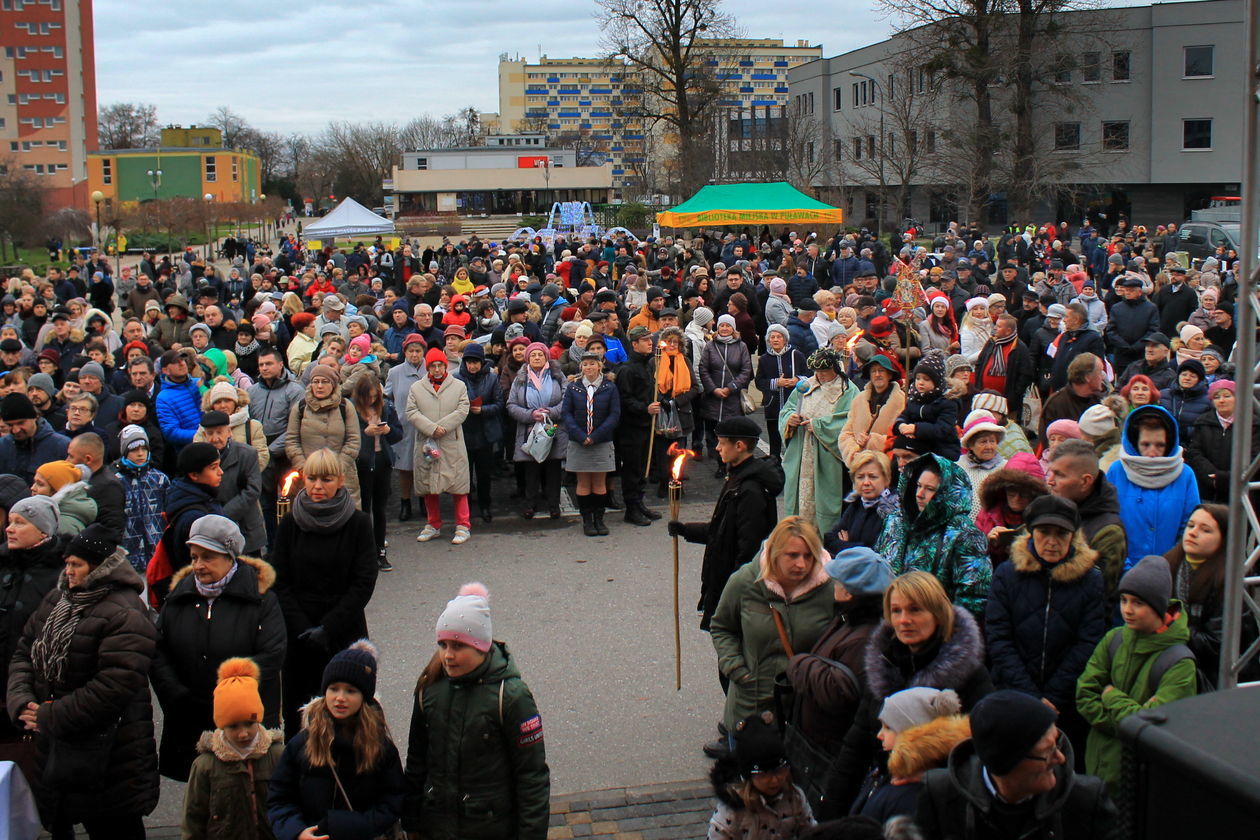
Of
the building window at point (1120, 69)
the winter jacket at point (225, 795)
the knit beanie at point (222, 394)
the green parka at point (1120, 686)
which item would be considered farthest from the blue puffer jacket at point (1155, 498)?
the building window at point (1120, 69)

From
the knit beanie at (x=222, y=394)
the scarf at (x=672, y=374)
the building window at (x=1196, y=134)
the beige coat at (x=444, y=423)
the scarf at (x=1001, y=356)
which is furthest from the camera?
the building window at (x=1196, y=134)

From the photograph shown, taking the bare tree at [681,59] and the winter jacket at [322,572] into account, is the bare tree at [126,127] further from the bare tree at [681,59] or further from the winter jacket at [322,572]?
the winter jacket at [322,572]

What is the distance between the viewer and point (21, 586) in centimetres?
545

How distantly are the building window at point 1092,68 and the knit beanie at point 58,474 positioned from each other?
47.4 meters

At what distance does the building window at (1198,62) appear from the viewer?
53125mm

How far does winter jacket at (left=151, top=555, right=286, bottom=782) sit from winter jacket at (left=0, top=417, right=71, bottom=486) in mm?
3375

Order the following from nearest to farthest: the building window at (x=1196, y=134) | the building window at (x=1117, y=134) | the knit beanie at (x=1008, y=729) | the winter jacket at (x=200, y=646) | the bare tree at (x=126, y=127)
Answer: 1. the knit beanie at (x=1008, y=729)
2. the winter jacket at (x=200, y=646)
3. the building window at (x=1196, y=134)
4. the building window at (x=1117, y=134)
5. the bare tree at (x=126, y=127)

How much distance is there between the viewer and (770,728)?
418 cm

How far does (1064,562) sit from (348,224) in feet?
85.5

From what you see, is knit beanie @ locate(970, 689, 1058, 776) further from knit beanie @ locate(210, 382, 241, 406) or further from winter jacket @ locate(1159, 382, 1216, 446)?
knit beanie @ locate(210, 382, 241, 406)

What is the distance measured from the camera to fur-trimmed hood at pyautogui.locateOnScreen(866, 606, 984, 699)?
431 cm

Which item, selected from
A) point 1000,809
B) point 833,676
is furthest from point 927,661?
point 1000,809

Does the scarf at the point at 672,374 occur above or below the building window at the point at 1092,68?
below

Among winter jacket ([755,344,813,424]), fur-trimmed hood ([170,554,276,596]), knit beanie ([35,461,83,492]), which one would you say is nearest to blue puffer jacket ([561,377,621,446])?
winter jacket ([755,344,813,424])
